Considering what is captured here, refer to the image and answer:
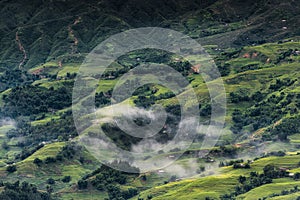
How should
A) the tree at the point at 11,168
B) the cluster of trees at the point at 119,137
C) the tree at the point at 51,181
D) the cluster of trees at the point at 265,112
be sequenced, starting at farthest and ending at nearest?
the cluster of trees at the point at 265,112 → the cluster of trees at the point at 119,137 → the tree at the point at 11,168 → the tree at the point at 51,181

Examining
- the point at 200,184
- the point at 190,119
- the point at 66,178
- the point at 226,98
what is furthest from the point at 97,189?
the point at 226,98

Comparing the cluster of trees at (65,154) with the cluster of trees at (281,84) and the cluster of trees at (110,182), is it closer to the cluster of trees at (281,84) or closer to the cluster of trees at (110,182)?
the cluster of trees at (110,182)

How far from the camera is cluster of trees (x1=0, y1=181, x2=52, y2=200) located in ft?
455

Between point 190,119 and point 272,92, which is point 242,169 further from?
point 272,92

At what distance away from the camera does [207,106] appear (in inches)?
7574

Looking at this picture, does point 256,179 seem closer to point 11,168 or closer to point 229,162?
point 229,162

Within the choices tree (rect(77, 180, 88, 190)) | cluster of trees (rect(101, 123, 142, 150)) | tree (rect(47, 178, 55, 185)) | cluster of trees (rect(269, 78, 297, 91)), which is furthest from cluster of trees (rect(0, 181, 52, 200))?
cluster of trees (rect(269, 78, 297, 91))

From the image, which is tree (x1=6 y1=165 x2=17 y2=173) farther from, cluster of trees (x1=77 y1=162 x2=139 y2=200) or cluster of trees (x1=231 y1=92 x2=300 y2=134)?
cluster of trees (x1=231 y1=92 x2=300 y2=134)

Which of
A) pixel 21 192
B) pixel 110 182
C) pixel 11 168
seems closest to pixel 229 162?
pixel 110 182

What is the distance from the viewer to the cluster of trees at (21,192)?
5458 inches

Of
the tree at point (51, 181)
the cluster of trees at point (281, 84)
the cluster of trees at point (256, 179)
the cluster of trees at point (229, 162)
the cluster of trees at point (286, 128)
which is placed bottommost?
the cluster of trees at point (256, 179)

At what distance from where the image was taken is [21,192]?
461 feet

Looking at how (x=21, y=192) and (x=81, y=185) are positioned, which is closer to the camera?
(x=21, y=192)

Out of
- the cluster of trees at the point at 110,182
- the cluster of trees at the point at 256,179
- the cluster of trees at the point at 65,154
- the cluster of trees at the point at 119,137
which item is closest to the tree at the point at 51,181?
the cluster of trees at the point at 110,182
